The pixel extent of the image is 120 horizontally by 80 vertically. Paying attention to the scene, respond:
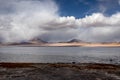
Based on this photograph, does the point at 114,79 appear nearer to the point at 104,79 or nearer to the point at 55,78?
the point at 104,79

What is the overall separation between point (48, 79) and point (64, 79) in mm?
2261

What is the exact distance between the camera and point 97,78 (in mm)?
28516

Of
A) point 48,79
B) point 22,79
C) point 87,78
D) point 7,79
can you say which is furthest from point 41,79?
point 87,78

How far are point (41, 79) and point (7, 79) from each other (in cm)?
481

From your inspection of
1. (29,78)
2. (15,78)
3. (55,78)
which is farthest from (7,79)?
(55,78)

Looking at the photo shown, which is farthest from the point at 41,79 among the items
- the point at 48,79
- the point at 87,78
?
the point at 87,78

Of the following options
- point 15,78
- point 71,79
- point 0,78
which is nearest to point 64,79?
point 71,79

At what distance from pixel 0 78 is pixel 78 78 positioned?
11.3 m

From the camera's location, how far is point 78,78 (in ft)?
93.5

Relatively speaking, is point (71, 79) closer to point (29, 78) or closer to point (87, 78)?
point (87, 78)

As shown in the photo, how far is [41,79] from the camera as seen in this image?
27625 mm

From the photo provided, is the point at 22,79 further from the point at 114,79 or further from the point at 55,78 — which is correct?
the point at 114,79

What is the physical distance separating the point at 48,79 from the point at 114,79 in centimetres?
941

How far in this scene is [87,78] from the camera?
28391 millimetres
